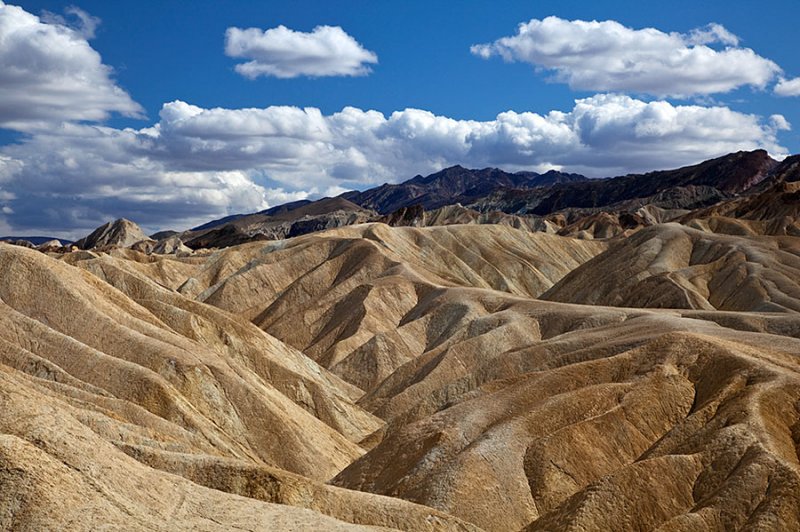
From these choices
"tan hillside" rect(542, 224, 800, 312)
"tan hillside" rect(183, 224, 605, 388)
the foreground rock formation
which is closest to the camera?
the foreground rock formation

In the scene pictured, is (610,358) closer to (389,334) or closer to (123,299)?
(123,299)

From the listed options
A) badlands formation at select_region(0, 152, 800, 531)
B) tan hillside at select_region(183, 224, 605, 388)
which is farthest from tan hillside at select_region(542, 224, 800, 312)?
tan hillside at select_region(183, 224, 605, 388)

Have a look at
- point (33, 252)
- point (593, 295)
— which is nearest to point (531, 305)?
point (593, 295)

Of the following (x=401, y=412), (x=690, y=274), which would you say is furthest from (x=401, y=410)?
(x=690, y=274)

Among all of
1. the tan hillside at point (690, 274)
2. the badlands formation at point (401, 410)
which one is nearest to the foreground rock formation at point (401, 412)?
the badlands formation at point (401, 410)

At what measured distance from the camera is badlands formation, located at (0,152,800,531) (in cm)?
3575

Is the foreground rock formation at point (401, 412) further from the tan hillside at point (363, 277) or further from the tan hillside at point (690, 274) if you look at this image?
the tan hillside at point (363, 277)

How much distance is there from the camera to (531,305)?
110 metres

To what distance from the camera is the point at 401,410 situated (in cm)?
8869

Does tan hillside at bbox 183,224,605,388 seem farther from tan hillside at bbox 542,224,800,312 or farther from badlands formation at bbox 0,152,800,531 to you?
tan hillside at bbox 542,224,800,312

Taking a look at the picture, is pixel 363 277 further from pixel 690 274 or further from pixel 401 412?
pixel 401 412

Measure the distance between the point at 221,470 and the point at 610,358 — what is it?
111ft

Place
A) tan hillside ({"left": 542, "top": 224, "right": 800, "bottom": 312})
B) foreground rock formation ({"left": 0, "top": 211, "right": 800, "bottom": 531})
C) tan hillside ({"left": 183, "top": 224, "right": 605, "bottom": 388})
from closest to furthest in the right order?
1. foreground rock formation ({"left": 0, "top": 211, "right": 800, "bottom": 531})
2. tan hillside ({"left": 542, "top": 224, "right": 800, "bottom": 312})
3. tan hillside ({"left": 183, "top": 224, "right": 605, "bottom": 388})

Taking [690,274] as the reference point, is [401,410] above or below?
below
